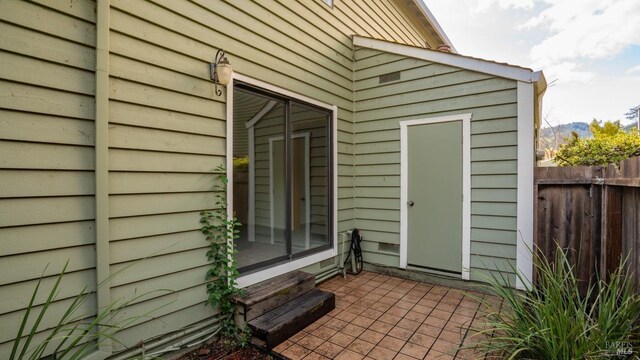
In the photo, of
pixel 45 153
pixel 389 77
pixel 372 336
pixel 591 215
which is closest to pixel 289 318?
pixel 372 336

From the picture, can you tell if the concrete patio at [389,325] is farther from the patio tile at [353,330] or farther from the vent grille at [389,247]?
the vent grille at [389,247]

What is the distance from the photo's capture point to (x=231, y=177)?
268 centimetres

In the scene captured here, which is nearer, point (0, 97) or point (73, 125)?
point (0, 97)

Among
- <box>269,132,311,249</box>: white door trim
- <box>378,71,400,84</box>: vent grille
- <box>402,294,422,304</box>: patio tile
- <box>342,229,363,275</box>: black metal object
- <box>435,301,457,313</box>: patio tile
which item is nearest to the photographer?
<box>435,301,457,313</box>: patio tile

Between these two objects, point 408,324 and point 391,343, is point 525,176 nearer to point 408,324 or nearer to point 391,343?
point 408,324

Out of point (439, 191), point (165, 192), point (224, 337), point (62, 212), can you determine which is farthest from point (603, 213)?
point (62, 212)

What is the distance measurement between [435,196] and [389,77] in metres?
1.76

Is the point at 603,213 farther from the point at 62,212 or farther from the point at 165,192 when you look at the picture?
the point at 62,212

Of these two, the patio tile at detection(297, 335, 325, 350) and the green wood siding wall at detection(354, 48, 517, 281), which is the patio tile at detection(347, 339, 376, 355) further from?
the green wood siding wall at detection(354, 48, 517, 281)

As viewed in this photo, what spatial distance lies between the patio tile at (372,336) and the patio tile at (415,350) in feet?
0.73

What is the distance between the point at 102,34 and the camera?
1.87 meters

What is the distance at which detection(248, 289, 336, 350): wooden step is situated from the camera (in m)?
2.37

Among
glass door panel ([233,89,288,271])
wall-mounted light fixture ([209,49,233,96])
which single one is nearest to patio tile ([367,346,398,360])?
glass door panel ([233,89,288,271])

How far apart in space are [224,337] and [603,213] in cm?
325
